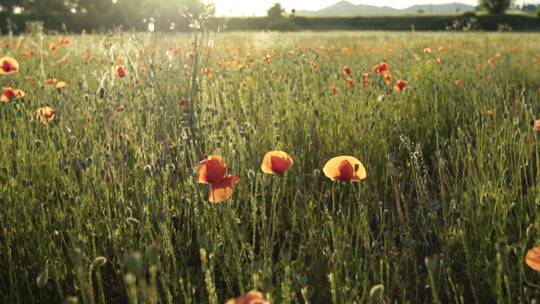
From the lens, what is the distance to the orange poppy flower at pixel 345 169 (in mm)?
1692

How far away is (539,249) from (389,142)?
76.1 inches

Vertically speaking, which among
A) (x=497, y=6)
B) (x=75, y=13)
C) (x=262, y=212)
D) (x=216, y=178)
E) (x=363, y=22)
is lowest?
(x=262, y=212)

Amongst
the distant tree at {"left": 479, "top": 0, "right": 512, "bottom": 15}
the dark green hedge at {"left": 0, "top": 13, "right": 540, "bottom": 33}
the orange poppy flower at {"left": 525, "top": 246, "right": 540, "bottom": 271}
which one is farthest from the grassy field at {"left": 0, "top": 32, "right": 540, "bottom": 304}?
the distant tree at {"left": 479, "top": 0, "right": 512, "bottom": 15}

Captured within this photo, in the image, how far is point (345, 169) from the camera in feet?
5.56

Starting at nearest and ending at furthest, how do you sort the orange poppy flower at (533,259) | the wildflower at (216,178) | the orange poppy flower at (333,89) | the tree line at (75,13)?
1. the orange poppy flower at (533,259)
2. the wildflower at (216,178)
3. the orange poppy flower at (333,89)
4. the tree line at (75,13)

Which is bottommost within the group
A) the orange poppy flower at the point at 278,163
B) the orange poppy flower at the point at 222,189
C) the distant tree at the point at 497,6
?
the orange poppy flower at the point at 222,189

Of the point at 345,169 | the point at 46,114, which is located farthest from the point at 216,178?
the point at 46,114

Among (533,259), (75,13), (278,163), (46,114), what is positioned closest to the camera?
(533,259)

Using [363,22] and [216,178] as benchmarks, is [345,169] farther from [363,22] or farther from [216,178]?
[363,22]

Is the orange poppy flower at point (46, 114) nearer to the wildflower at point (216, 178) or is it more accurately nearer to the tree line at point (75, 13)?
the wildflower at point (216, 178)

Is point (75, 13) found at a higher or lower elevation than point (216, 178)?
higher

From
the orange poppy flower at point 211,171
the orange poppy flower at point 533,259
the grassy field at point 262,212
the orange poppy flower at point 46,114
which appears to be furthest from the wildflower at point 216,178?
the orange poppy flower at point 46,114

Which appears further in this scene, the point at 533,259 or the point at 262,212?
the point at 262,212

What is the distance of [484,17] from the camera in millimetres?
48281
